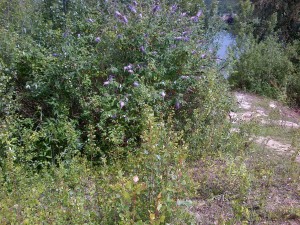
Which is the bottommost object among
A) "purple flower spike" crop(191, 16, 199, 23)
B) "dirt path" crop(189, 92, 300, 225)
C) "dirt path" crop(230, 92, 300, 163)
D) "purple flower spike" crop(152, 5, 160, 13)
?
"dirt path" crop(230, 92, 300, 163)

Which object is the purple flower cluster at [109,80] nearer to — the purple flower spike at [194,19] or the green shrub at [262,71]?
the purple flower spike at [194,19]

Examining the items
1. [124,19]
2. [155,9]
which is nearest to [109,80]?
[124,19]

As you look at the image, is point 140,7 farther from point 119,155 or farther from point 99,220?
point 99,220

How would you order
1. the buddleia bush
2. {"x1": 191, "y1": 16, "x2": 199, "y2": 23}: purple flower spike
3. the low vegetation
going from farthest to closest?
{"x1": 191, "y1": 16, "x2": 199, "y2": 23}: purple flower spike → the buddleia bush → the low vegetation

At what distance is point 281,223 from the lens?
3.66m

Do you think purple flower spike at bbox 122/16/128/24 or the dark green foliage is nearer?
Answer: the dark green foliage

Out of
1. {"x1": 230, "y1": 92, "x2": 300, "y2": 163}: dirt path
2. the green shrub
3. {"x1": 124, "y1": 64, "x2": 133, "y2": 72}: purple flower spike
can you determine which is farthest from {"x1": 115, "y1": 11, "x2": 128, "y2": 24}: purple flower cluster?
the green shrub

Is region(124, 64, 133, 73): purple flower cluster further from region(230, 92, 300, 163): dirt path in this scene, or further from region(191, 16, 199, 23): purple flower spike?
region(230, 92, 300, 163): dirt path

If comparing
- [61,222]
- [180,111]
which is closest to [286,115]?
[180,111]

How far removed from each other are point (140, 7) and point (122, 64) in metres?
1.01

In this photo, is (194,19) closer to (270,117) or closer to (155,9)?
(155,9)

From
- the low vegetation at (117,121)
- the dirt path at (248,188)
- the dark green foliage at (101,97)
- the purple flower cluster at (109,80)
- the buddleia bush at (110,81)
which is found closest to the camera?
the dirt path at (248,188)

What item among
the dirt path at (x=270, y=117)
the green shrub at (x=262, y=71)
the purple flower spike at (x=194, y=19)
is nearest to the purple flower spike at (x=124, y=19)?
the purple flower spike at (x=194, y=19)

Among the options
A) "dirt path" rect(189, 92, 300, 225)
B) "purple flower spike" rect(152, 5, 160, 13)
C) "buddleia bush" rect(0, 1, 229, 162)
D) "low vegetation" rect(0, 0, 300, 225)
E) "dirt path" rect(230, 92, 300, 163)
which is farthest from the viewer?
"dirt path" rect(230, 92, 300, 163)
